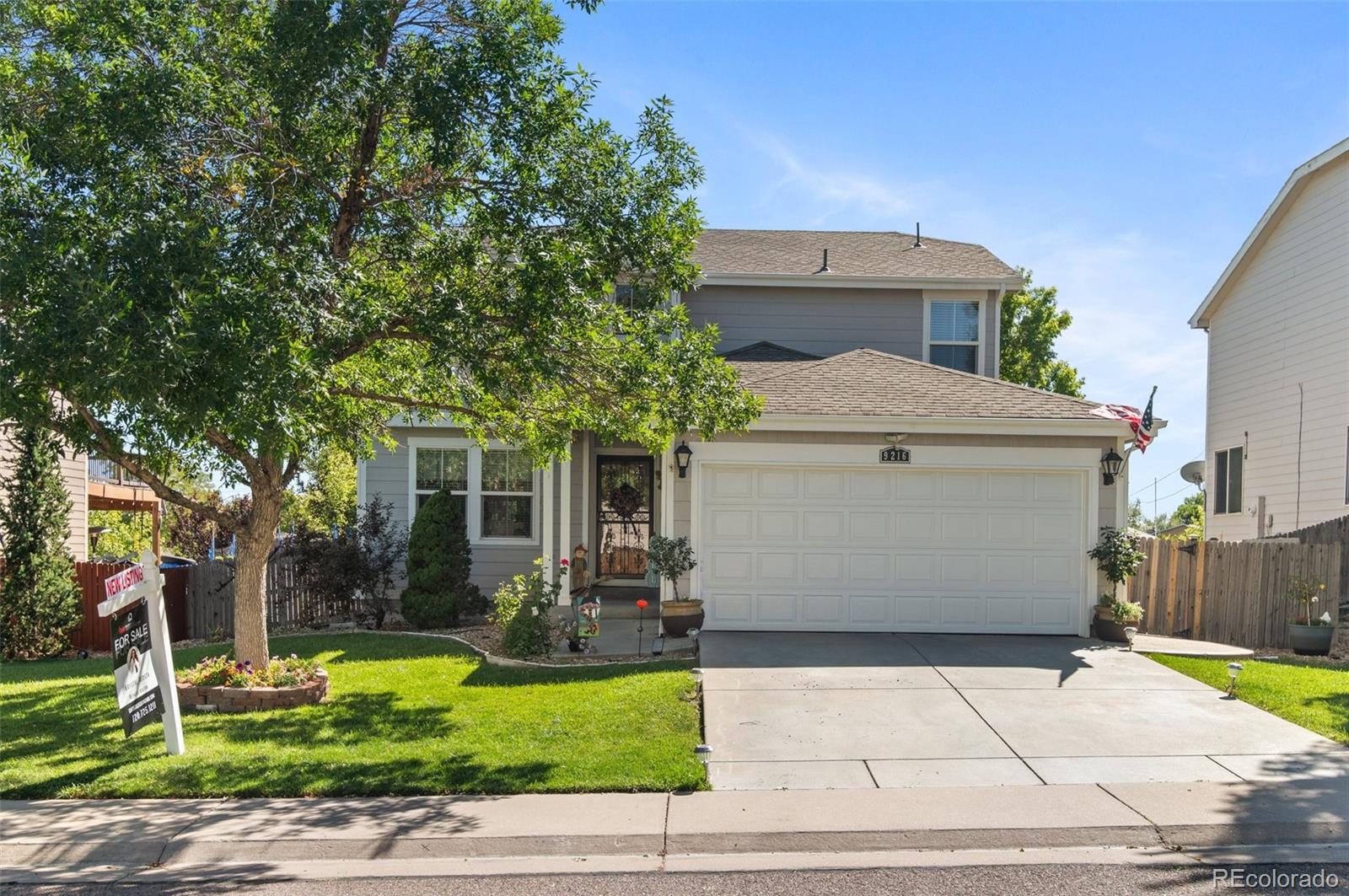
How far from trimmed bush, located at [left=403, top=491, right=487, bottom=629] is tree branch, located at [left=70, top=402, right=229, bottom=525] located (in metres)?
4.84

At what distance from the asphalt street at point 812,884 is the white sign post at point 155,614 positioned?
2.21m

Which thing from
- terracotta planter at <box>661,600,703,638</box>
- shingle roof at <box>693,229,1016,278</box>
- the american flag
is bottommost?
terracotta planter at <box>661,600,703,638</box>

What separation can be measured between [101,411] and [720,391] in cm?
523

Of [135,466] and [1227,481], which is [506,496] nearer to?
[135,466]

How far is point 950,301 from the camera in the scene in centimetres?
1744

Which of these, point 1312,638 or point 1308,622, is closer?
point 1312,638

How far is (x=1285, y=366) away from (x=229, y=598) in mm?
19030

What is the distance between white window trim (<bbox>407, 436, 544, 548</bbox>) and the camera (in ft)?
51.4

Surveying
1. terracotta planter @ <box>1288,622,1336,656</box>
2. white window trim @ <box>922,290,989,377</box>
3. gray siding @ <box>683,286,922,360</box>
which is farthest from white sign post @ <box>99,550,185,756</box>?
white window trim @ <box>922,290,989,377</box>

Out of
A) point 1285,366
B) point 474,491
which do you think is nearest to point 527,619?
point 474,491

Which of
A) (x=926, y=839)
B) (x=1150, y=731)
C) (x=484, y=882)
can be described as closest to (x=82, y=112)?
(x=484, y=882)

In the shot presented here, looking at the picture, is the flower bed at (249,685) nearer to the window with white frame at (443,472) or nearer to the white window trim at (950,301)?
the window with white frame at (443,472)

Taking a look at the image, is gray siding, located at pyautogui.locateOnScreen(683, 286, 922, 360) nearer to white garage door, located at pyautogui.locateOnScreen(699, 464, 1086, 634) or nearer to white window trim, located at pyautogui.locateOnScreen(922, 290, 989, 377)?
white window trim, located at pyautogui.locateOnScreen(922, 290, 989, 377)

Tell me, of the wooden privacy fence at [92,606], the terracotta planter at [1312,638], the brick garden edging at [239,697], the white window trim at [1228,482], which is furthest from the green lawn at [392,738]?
the white window trim at [1228,482]
